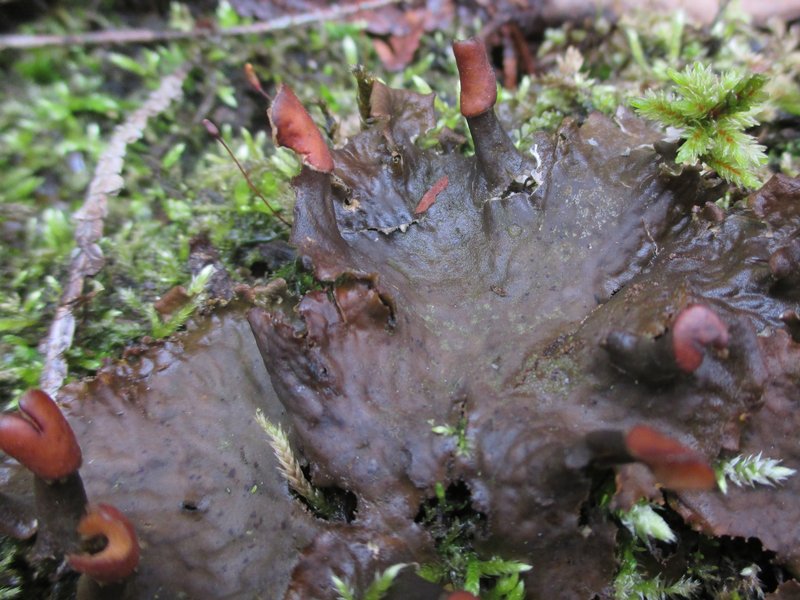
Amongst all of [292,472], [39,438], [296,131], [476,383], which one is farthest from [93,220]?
[476,383]

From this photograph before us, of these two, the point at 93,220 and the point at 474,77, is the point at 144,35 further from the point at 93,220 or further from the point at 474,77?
the point at 474,77

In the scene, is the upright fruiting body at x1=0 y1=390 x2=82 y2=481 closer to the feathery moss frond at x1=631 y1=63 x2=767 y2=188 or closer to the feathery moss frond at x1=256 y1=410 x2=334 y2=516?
the feathery moss frond at x1=256 y1=410 x2=334 y2=516

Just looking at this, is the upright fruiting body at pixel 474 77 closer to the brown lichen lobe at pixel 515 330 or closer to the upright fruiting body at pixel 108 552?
the brown lichen lobe at pixel 515 330

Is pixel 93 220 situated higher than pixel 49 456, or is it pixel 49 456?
pixel 49 456

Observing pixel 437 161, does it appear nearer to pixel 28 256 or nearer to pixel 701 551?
pixel 701 551

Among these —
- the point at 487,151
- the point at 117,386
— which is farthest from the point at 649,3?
the point at 117,386

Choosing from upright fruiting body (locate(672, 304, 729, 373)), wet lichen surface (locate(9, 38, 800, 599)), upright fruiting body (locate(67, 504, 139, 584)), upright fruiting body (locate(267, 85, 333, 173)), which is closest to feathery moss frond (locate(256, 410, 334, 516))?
wet lichen surface (locate(9, 38, 800, 599))
